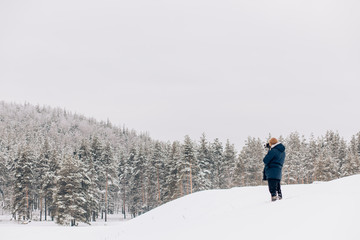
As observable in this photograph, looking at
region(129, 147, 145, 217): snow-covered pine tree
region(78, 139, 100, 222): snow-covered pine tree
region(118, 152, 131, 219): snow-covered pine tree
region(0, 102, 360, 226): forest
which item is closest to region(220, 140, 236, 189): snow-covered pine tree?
region(0, 102, 360, 226): forest

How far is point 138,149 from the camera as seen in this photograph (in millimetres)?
66062

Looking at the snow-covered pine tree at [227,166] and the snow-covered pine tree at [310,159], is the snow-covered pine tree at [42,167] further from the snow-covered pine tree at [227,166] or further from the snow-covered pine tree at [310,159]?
the snow-covered pine tree at [310,159]

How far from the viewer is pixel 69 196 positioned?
137 feet

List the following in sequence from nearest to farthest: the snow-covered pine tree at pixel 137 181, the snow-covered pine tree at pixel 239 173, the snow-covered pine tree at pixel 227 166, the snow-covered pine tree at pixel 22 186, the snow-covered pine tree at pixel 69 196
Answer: the snow-covered pine tree at pixel 69 196 → the snow-covered pine tree at pixel 22 186 → the snow-covered pine tree at pixel 239 173 → the snow-covered pine tree at pixel 137 181 → the snow-covered pine tree at pixel 227 166

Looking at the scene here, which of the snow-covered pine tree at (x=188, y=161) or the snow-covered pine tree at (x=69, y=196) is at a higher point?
the snow-covered pine tree at (x=188, y=161)

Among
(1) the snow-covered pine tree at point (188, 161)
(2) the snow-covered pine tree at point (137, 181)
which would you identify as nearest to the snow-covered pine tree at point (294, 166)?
(1) the snow-covered pine tree at point (188, 161)

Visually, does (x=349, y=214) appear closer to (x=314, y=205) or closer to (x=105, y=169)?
(x=314, y=205)

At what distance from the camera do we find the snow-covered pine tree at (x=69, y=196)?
4150 cm

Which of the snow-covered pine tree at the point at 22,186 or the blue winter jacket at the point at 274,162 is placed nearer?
the blue winter jacket at the point at 274,162

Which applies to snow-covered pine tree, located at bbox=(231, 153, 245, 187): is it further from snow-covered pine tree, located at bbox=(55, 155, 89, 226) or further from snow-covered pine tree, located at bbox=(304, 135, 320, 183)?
snow-covered pine tree, located at bbox=(55, 155, 89, 226)

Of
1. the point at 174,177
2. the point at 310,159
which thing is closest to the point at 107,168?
the point at 174,177

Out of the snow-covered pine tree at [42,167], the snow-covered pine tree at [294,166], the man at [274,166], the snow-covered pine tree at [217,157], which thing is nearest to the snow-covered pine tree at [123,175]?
the snow-covered pine tree at [42,167]

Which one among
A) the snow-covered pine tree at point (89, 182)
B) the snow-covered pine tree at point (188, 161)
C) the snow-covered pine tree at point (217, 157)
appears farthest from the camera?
the snow-covered pine tree at point (217, 157)

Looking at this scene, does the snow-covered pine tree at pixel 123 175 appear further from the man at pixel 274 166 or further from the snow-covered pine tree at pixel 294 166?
the man at pixel 274 166
